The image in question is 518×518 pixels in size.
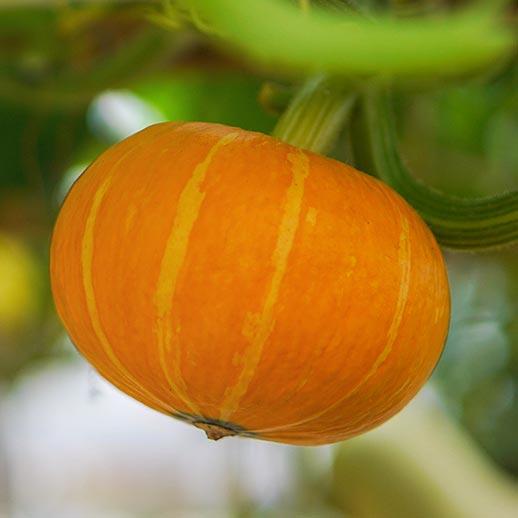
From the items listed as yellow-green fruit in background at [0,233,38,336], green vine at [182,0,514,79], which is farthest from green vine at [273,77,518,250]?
yellow-green fruit in background at [0,233,38,336]

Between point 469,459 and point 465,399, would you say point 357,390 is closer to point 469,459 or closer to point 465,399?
point 469,459

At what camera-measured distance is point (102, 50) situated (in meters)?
1.18

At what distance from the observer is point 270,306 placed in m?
0.43

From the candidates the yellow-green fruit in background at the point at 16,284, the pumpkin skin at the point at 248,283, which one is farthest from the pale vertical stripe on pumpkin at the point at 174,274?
the yellow-green fruit in background at the point at 16,284

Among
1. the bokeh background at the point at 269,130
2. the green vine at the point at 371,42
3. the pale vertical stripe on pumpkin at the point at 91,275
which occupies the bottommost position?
the bokeh background at the point at 269,130

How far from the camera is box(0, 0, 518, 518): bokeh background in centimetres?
107

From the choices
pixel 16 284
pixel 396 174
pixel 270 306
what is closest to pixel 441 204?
pixel 396 174

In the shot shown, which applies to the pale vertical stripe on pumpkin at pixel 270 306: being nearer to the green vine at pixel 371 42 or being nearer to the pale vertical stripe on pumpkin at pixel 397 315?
the pale vertical stripe on pumpkin at pixel 397 315

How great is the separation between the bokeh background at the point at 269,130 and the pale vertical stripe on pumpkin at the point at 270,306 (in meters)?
0.18

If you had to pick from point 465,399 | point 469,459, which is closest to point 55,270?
point 469,459

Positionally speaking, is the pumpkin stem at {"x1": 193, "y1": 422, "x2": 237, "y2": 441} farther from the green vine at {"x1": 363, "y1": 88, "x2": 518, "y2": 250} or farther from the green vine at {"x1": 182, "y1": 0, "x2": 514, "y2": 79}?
the green vine at {"x1": 182, "y1": 0, "x2": 514, "y2": 79}

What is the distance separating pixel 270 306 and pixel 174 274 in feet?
0.14

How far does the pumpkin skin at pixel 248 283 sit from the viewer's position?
438mm

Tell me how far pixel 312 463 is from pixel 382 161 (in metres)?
1.13
